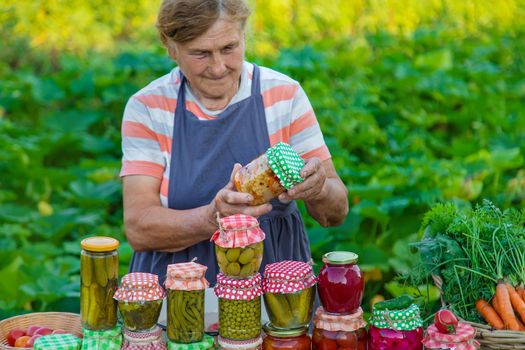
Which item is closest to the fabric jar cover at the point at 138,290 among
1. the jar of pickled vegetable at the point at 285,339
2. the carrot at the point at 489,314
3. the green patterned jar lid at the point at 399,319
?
the jar of pickled vegetable at the point at 285,339

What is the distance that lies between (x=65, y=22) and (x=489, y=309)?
804 cm

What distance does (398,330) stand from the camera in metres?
2.77

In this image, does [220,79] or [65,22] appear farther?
[65,22]

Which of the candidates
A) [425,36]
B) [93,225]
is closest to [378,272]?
[93,225]

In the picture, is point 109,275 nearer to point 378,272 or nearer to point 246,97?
point 246,97

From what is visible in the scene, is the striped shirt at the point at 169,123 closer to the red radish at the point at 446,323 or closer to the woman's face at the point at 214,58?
the woman's face at the point at 214,58

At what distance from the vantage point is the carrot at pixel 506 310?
9.87ft

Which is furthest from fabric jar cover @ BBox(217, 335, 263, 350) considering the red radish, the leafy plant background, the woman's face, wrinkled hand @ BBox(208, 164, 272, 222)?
the leafy plant background

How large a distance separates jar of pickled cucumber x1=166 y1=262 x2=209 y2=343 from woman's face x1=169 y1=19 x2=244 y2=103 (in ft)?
2.58

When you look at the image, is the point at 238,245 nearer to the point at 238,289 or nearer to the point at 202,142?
the point at 238,289

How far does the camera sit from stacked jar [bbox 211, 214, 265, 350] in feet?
9.07

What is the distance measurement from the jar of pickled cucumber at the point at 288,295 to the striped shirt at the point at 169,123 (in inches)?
27.6

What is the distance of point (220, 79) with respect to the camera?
3314 mm

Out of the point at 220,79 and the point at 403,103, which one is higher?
the point at 220,79
